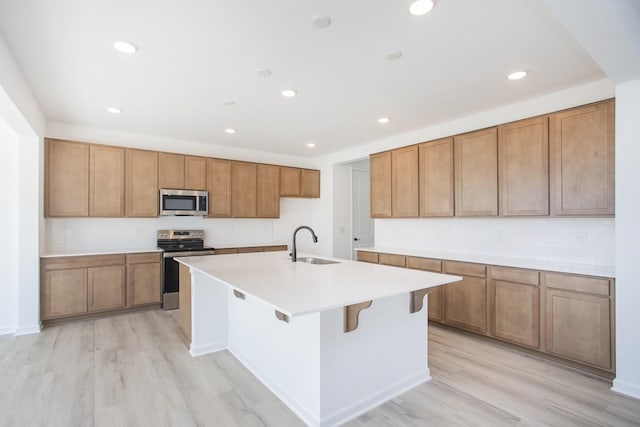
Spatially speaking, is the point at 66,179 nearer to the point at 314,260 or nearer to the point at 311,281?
the point at 314,260

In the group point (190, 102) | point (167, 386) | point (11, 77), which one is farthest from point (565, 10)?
point (11, 77)

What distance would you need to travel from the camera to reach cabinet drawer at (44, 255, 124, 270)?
12.7 feet

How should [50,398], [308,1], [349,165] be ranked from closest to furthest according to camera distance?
[308,1] → [50,398] → [349,165]

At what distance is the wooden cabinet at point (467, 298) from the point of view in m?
3.35

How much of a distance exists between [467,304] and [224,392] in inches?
102

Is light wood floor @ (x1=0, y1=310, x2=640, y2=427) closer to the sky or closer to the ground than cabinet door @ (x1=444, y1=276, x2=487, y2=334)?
closer to the ground

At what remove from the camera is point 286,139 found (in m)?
5.10

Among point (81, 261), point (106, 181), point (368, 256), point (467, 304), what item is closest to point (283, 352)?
point (467, 304)

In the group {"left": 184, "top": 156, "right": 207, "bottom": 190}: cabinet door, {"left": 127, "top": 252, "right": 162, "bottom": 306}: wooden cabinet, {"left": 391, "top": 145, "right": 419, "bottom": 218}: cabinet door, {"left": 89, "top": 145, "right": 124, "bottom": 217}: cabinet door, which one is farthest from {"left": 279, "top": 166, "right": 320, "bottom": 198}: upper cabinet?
{"left": 89, "top": 145, "right": 124, "bottom": 217}: cabinet door

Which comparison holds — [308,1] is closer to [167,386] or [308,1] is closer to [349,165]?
[167,386]

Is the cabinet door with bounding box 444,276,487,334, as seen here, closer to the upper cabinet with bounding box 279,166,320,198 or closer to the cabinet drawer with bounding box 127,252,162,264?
the upper cabinet with bounding box 279,166,320,198

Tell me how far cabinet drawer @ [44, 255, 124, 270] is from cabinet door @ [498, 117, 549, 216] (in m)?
4.79

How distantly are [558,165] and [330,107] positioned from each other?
2.33 m

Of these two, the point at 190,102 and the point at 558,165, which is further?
the point at 190,102
